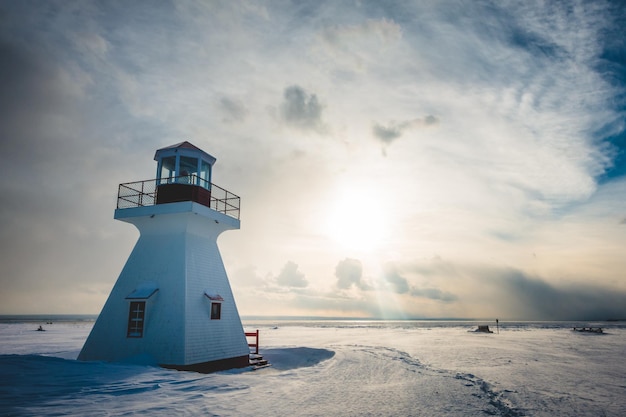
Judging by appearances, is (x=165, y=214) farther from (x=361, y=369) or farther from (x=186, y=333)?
(x=361, y=369)

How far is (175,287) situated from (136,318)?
6.44 feet

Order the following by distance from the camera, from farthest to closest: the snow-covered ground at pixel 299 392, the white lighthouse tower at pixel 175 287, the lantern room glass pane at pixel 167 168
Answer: the lantern room glass pane at pixel 167 168, the white lighthouse tower at pixel 175 287, the snow-covered ground at pixel 299 392

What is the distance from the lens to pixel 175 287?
15.2 meters

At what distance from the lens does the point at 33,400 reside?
27.1 feet

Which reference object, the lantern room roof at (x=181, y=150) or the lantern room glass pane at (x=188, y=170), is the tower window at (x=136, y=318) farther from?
the lantern room roof at (x=181, y=150)

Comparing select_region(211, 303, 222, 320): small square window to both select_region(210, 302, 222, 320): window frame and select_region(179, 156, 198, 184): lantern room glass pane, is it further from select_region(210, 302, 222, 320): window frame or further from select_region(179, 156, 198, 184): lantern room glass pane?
select_region(179, 156, 198, 184): lantern room glass pane

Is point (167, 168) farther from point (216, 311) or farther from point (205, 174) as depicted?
point (216, 311)

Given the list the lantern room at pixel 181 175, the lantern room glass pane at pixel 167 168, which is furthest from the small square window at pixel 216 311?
the lantern room glass pane at pixel 167 168

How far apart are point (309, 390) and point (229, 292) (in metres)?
6.93

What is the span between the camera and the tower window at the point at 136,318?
14773 mm

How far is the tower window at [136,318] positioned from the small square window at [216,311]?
109 inches

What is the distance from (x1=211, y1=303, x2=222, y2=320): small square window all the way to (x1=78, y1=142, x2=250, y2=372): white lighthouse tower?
4cm

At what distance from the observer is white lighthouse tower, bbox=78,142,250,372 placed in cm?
1453

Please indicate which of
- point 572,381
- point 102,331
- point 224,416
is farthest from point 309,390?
point 572,381
